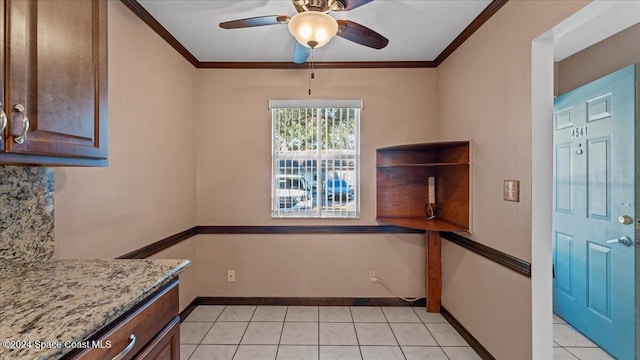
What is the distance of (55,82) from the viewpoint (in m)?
1.02

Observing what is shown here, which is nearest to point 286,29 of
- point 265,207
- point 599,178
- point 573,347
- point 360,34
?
point 360,34

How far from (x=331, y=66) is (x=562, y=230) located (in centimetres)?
273

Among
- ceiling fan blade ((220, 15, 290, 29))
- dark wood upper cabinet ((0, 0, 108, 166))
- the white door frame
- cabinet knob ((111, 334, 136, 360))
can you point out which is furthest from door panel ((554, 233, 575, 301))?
dark wood upper cabinet ((0, 0, 108, 166))

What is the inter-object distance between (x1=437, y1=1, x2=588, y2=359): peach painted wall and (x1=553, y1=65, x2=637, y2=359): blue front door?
879 millimetres

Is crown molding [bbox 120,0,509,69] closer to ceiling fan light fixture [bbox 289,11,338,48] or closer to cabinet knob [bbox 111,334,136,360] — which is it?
ceiling fan light fixture [bbox 289,11,338,48]

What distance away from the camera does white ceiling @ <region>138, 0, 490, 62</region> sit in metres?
1.96

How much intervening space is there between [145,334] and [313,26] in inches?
64.8

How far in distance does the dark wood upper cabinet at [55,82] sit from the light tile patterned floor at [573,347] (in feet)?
10.9

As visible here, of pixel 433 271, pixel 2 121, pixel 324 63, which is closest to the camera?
pixel 2 121

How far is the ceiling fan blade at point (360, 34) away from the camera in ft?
5.45

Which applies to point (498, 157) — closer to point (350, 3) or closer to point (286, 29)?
point (350, 3)

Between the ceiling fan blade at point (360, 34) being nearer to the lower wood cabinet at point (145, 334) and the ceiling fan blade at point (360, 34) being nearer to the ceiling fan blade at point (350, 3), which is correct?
the ceiling fan blade at point (350, 3)

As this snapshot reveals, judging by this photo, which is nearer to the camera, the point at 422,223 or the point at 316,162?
the point at 422,223

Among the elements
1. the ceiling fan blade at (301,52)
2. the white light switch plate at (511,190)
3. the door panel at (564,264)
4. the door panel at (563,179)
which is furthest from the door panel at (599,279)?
the ceiling fan blade at (301,52)
